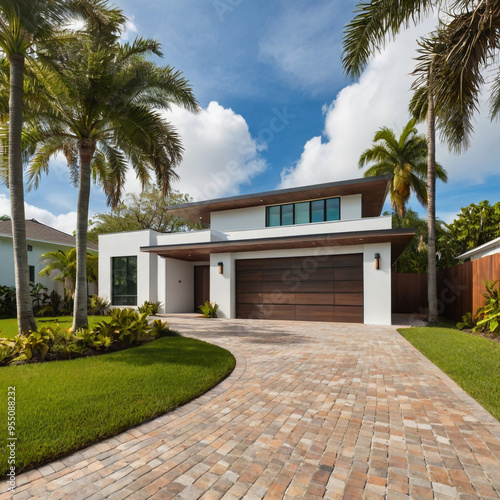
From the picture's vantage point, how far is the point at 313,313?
12641 mm

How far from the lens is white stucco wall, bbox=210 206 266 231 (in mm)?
15711

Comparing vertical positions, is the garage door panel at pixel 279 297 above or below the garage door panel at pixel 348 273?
below

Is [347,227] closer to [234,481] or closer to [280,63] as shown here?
[280,63]

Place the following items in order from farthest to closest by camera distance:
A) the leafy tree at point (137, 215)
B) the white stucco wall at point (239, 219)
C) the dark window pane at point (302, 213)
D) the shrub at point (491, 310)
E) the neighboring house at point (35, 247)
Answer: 1. the leafy tree at point (137, 215)
2. the neighboring house at point (35, 247)
3. the white stucco wall at point (239, 219)
4. the dark window pane at point (302, 213)
5. the shrub at point (491, 310)

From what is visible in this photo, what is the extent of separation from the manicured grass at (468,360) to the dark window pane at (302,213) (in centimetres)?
754

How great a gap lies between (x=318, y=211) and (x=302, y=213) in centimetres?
80

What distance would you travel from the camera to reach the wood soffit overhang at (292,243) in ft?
35.3

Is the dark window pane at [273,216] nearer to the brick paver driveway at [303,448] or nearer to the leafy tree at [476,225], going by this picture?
the leafy tree at [476,225]

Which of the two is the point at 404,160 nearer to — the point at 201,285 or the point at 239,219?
the point at 239,219

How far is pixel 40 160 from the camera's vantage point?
396 inches

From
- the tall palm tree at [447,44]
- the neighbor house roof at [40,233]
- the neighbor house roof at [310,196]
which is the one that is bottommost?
the neighbor house roof at [40,233]

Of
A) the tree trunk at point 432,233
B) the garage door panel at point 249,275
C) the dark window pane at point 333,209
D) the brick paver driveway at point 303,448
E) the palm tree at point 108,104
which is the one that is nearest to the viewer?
the brick paver driveway at point 303,448

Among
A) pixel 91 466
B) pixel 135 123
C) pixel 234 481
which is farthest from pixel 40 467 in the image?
pixel 135 123

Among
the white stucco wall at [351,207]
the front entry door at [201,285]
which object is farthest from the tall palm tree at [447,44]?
the front entry door at [201,285]
